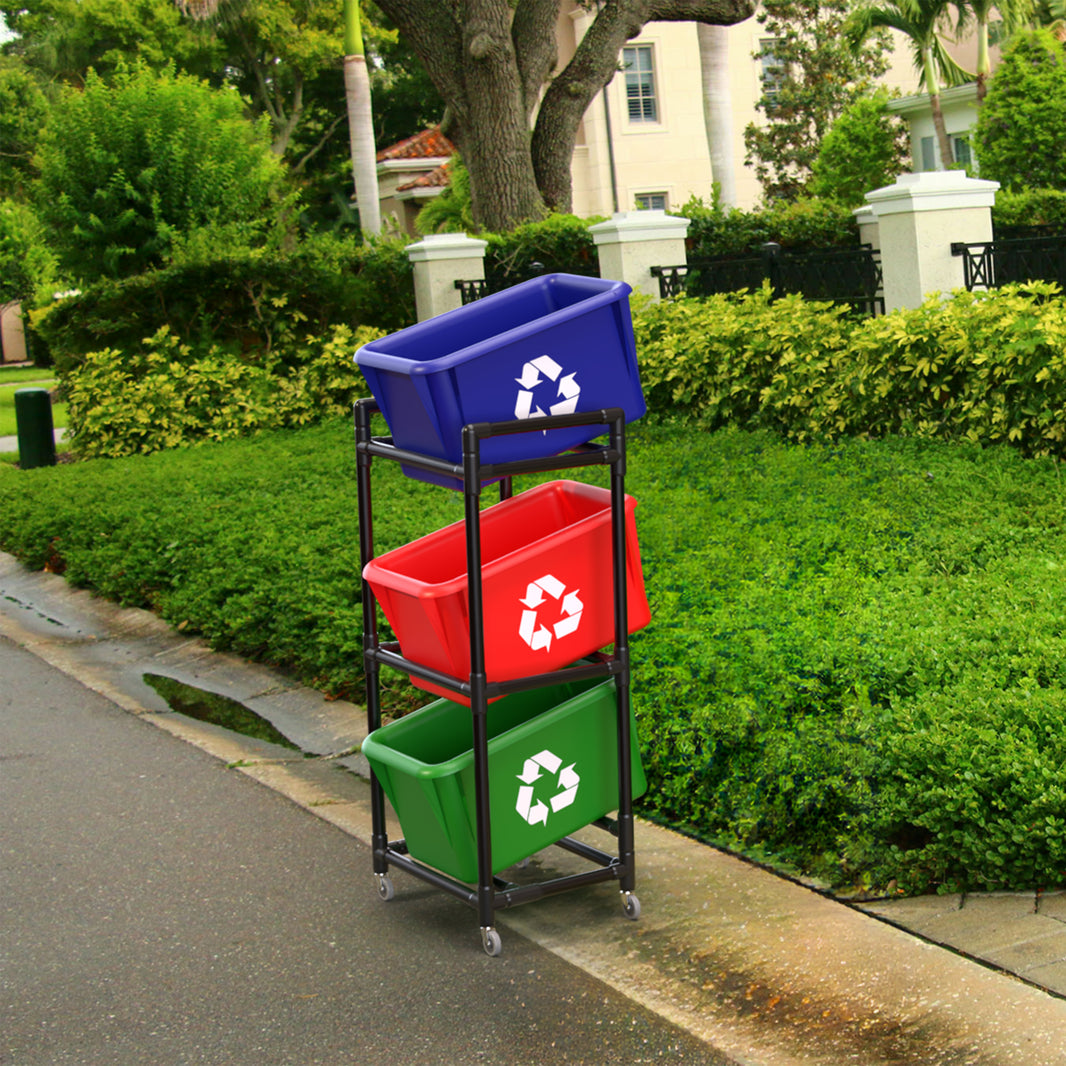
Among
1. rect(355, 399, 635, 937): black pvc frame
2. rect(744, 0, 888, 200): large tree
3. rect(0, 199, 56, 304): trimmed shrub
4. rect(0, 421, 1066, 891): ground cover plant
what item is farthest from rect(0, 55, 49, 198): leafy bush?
rect(355, 399, 635, 937): black pvc frame

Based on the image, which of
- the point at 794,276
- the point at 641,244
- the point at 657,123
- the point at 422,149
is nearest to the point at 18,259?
the point at 422,149

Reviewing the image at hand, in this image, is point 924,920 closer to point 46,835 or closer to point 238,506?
point 46,835

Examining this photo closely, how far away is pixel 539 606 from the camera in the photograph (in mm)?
3748

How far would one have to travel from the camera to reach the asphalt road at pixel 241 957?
11.1 feet

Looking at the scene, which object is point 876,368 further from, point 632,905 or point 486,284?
point 486,284

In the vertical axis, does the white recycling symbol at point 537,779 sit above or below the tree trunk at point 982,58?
below

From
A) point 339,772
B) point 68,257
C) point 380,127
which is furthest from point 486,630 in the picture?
point 380,127

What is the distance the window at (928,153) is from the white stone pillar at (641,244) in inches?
906

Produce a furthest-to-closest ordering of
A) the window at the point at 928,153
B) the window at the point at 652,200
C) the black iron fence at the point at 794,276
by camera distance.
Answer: the window at the point at 652,200, the window at the point at 928,153, the black iron fence at the point at 794,276

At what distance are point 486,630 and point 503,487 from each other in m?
0.97

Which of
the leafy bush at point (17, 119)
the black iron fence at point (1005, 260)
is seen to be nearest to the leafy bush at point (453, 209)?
the black iron fence at point (1005, 260)

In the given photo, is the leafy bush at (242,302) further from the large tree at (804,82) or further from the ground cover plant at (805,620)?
the large tree at (804,82)

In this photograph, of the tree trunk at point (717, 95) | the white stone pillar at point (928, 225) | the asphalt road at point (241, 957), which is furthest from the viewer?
the tree trunk at point (717, 95)

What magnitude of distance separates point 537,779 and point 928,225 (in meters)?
7.41
